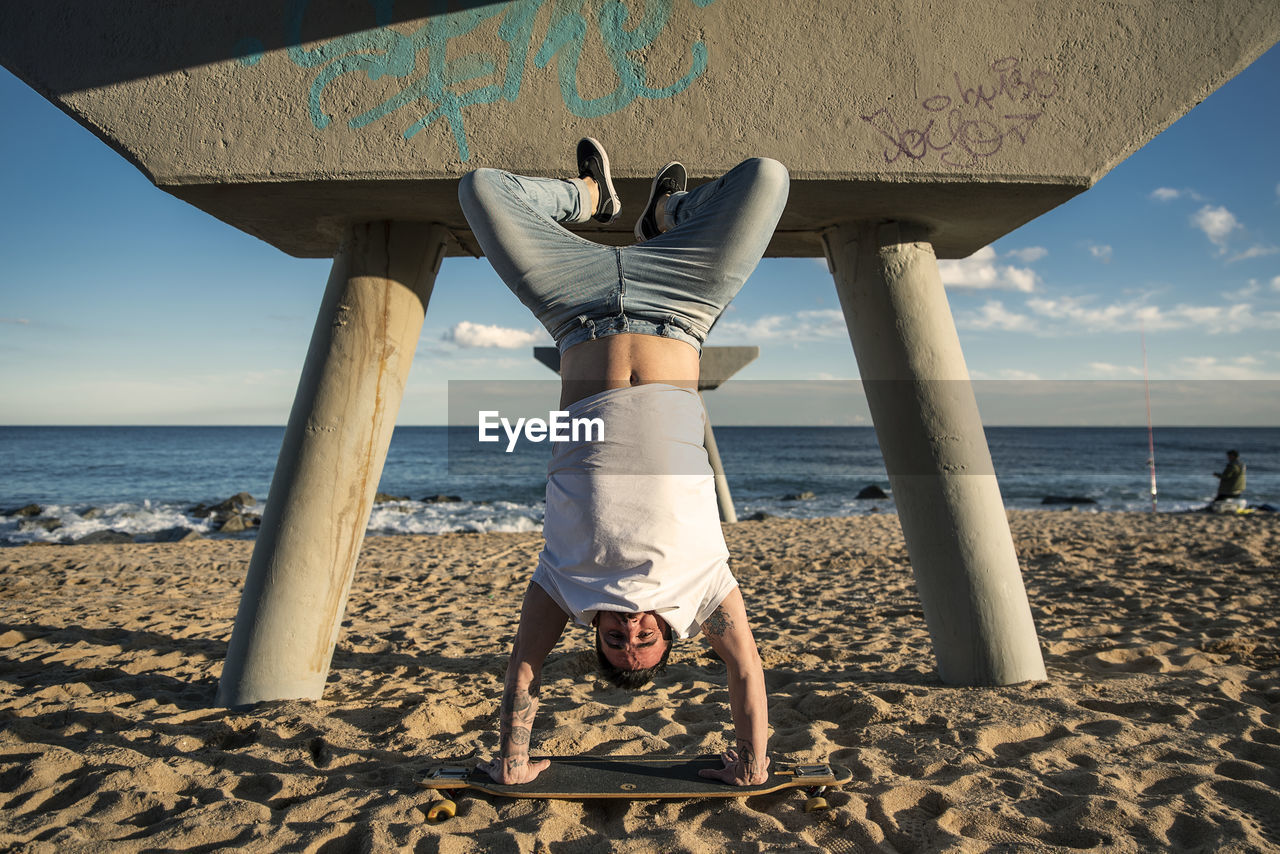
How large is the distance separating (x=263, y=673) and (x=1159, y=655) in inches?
226

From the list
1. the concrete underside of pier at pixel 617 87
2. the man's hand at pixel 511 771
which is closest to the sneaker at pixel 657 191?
the concrete underside of pier at pixel 617 87

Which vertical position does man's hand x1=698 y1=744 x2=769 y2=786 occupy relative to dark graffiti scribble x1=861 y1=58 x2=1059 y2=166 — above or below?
below

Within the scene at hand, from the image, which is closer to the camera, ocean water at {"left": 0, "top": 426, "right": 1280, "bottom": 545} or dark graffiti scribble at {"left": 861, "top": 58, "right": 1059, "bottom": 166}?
dark graffiti scribble at {"left": 861, "top": 58, "right": 1059, "bottom": 166}

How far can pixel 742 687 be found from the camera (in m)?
2.79

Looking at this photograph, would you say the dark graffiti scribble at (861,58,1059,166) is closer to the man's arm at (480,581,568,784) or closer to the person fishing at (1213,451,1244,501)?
the man's arm at (480,581,568,784)

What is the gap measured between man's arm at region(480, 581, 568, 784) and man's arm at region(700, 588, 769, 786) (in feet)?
1.99

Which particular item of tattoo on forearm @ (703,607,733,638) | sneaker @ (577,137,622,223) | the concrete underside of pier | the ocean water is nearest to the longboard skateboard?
tattoo on forearm @ (703,607,733,638)

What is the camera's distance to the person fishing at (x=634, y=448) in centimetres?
252

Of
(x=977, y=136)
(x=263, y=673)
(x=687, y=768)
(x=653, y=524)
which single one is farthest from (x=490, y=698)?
(x=977, y=136)

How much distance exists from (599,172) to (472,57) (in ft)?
3.37

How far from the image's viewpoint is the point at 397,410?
446 centimetres

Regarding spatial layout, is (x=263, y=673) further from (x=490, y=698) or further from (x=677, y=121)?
(x=677, y=121)

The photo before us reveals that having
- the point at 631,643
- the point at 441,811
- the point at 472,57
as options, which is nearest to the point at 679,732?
the point at 441,811

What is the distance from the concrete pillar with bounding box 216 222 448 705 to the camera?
414 centimetres
